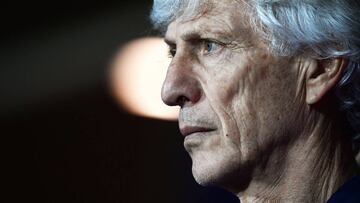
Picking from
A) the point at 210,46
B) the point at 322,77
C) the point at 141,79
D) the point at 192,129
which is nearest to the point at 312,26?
the point at 322,77

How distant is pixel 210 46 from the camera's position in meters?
1.54

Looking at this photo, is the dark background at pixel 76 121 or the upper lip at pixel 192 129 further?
the dark background at pixel 76 121

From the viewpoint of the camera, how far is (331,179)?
59.0 inches

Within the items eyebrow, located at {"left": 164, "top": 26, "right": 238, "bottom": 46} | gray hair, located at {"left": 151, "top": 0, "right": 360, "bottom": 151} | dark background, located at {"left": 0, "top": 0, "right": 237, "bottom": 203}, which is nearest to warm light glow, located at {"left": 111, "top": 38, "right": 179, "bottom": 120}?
dark background, located at {"left": 0, "top": 0, "right": 237, "bottom": 203}

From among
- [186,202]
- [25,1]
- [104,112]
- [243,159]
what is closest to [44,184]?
[104,112]

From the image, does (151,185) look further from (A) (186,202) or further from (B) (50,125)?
(B) (50,125)

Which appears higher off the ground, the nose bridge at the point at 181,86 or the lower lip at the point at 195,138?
the nose bridge at the point at 181,86

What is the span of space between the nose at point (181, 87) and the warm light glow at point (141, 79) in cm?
80

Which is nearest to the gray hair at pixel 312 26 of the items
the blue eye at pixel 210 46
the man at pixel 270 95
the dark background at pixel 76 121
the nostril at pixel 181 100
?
the man at pixel 270 95

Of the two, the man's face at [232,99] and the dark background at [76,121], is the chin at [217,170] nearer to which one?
the man's face at [232,99]

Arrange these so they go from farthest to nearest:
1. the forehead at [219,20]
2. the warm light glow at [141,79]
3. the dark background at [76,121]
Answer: the warm light glow at [141,79]
the dark background at [76,121]
the forehead at [219,20]

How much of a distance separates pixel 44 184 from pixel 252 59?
1.02 metres

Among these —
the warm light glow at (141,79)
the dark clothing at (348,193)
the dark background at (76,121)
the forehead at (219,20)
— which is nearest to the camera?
the dark clothing at (348,193)

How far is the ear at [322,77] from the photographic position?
150 centimetres
